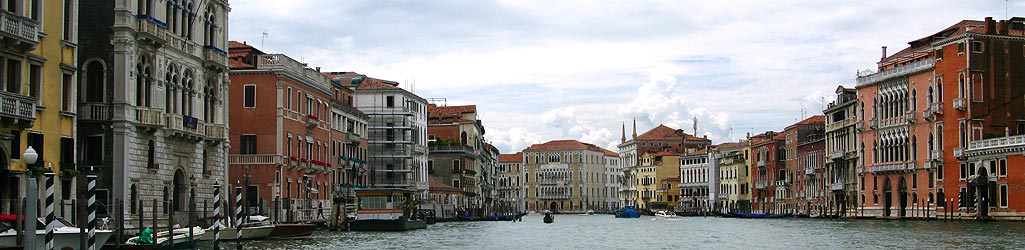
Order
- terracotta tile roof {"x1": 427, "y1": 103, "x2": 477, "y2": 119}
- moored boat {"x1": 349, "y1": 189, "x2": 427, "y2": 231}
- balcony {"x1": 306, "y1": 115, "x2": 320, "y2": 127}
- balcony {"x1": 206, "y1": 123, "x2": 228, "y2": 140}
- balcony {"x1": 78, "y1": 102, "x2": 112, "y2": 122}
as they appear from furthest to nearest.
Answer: terracotta tile roof {"x1": 427, "y1": 103, "x2": 477, "y2": 119}
balcony {"x1": 306, "y1": 115, "x2": 320, "y2": 127}
moored boat {"x1": 349, "y1": 189, "x2": 427, "y2": 231}
balcony {"x1": 206, "y1": 123, "x2": 228, "y2": 140}
balcony {"x1": 78, "y1": 102, "x2": 112, "y2": 122}

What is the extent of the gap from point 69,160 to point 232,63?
62.7ft

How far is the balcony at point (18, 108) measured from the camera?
76.3 ft

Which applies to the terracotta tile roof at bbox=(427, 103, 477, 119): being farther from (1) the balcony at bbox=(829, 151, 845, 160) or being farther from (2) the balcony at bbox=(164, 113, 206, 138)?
(2) the balcony at bbox=(164, 113, 206, 138)

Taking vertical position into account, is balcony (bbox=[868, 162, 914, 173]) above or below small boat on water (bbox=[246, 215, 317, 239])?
above

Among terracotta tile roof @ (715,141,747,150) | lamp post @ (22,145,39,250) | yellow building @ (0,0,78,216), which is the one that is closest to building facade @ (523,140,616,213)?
terracotta tile roof @ (715,141,747,150)

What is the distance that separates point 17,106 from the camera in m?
23.6

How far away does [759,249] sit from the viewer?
112 ft

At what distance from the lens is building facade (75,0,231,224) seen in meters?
29.6

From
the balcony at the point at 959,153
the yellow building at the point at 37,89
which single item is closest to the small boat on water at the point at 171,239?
the yellow building at the point at 37,89

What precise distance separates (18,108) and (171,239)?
3852 millimetres

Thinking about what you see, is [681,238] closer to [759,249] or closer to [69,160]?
[759,249]

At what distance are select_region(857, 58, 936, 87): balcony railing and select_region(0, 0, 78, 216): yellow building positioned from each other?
4603 cm

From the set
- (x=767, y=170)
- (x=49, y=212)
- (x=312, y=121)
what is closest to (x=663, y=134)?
(x=767, y=170)

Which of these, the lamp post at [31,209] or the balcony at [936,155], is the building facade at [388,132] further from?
the lamp post at [31,209]
